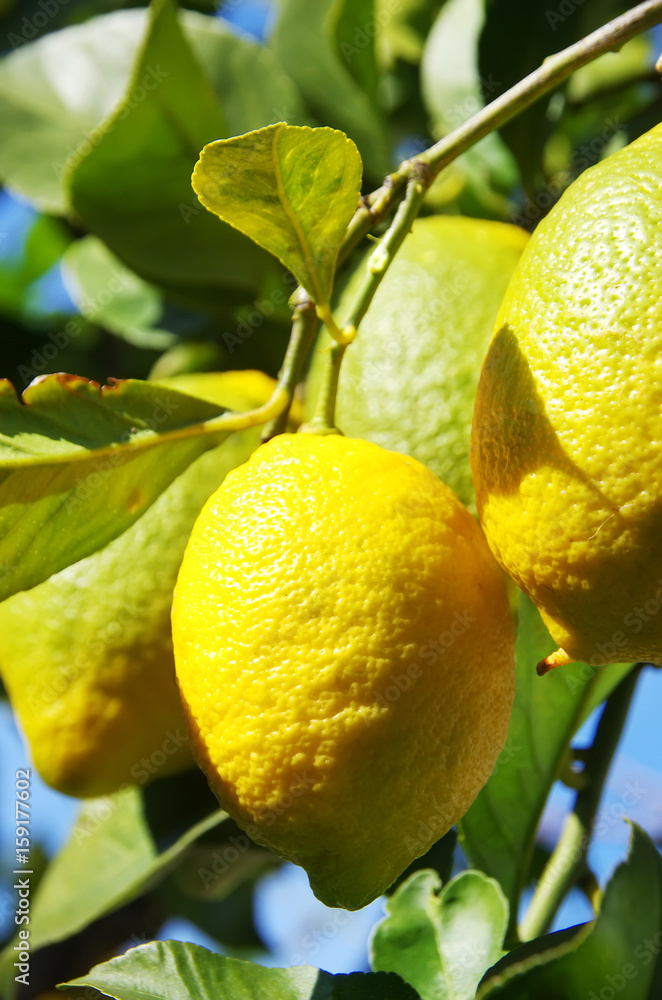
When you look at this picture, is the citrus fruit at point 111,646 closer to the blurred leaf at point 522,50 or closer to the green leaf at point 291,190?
the green leaf at point 291,190

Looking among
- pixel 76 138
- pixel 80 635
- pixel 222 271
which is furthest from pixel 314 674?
pixel 76 138

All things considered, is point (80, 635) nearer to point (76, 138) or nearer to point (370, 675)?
point (370, 675)

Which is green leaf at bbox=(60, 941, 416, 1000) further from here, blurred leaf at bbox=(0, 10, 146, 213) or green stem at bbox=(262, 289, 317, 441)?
blurred leaf at bbox=(0, 10, 146, 213)

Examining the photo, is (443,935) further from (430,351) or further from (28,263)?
(28,263)

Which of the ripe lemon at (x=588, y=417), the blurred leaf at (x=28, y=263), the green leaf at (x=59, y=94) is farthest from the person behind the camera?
the blurred leaf at (x=28, y=263)

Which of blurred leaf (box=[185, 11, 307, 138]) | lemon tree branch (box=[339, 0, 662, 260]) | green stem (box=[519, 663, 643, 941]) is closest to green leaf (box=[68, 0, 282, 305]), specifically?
blurred leaf (box=[185, 11, 307, 138])

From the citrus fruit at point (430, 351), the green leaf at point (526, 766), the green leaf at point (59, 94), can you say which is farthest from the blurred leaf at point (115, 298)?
the green leaf at point (526, 766)
